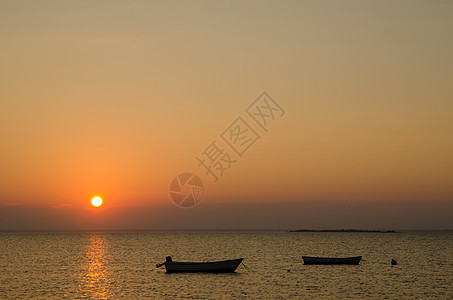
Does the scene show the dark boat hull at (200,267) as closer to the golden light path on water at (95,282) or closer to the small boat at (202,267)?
the small boat at (202,267)

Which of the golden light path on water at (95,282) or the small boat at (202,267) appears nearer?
the golden light path on water at (95,282)

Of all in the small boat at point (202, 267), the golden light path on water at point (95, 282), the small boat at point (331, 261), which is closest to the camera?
the golden light path on water at point (95, 282)

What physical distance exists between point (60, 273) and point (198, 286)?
87.8 ft

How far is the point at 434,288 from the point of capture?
62.1 meters

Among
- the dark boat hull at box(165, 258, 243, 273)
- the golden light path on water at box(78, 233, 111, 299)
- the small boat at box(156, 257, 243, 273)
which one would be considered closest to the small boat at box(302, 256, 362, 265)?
the small boat at box(156, 257, 243, 273)

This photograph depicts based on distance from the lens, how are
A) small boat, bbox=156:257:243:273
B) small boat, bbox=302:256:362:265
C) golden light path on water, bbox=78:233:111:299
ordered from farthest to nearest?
small boat, bbox=302:256:362:265, small boat, bbox=156:257:243:273, golden light path on water, bbox=78:233:111:299

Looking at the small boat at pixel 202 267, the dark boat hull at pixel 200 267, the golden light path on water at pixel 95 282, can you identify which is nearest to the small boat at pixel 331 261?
the small boat at pixel 202 267

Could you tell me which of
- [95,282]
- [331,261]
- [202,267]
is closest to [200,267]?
[202,267]

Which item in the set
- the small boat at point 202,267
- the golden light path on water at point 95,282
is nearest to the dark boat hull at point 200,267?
the small boat at point 202,267

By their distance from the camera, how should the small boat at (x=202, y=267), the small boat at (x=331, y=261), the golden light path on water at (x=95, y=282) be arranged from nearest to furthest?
the golden light path on water at (x=95, y=282) < the small boat at (x=202, y=267) < the small boat at (x=331, y=261)

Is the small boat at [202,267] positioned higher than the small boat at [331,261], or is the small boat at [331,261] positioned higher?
the small boat at [331,261]

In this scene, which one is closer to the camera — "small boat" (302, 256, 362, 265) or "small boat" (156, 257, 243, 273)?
"small boat" (156, 257, 243, 273)

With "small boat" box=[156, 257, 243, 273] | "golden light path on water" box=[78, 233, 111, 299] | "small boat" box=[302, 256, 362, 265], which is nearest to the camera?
"golden light path on water" box=[78, 233, 111, 299]

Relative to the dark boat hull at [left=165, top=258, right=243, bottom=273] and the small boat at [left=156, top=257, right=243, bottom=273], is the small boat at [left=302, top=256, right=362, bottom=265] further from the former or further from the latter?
the dark boat hull at [left=165, top=258, right=243, bottom=273]
